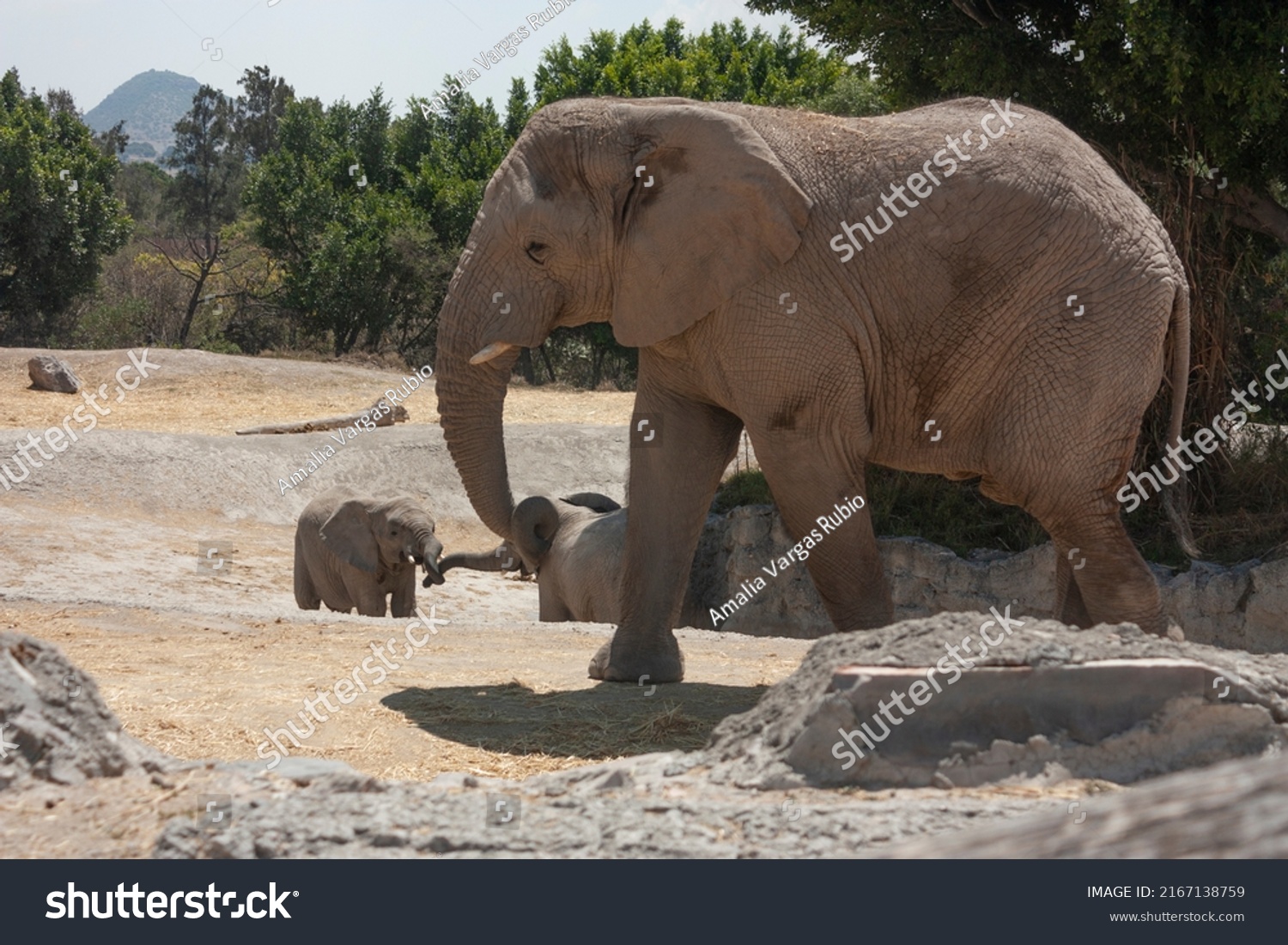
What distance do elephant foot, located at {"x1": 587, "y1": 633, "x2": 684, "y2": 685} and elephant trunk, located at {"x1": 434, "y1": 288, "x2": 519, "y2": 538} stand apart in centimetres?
93

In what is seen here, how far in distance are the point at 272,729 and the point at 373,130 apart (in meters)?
31.7

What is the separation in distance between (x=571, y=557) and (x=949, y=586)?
3225 millimetres

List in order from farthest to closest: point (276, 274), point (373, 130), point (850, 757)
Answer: point (276, 274)
point (373, 130)
point (850, 757)

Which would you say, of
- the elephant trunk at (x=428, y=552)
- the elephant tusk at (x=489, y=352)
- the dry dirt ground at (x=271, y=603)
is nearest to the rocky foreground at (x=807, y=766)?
the dry dirt ground at (x=271, y=603)

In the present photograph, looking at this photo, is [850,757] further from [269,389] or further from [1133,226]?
[269,389]

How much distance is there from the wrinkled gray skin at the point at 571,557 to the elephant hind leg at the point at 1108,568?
4.48 m

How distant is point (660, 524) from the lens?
7.38 meters

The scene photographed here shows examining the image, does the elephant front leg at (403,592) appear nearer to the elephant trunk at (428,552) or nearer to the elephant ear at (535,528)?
the elephant trunk at (428,552)

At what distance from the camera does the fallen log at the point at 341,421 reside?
1941cm

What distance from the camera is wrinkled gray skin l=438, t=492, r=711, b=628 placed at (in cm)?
1178

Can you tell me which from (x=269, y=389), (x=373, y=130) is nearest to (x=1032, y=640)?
(x=269, y=389)

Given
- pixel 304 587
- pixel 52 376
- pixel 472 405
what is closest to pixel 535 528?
pixel 304 587
